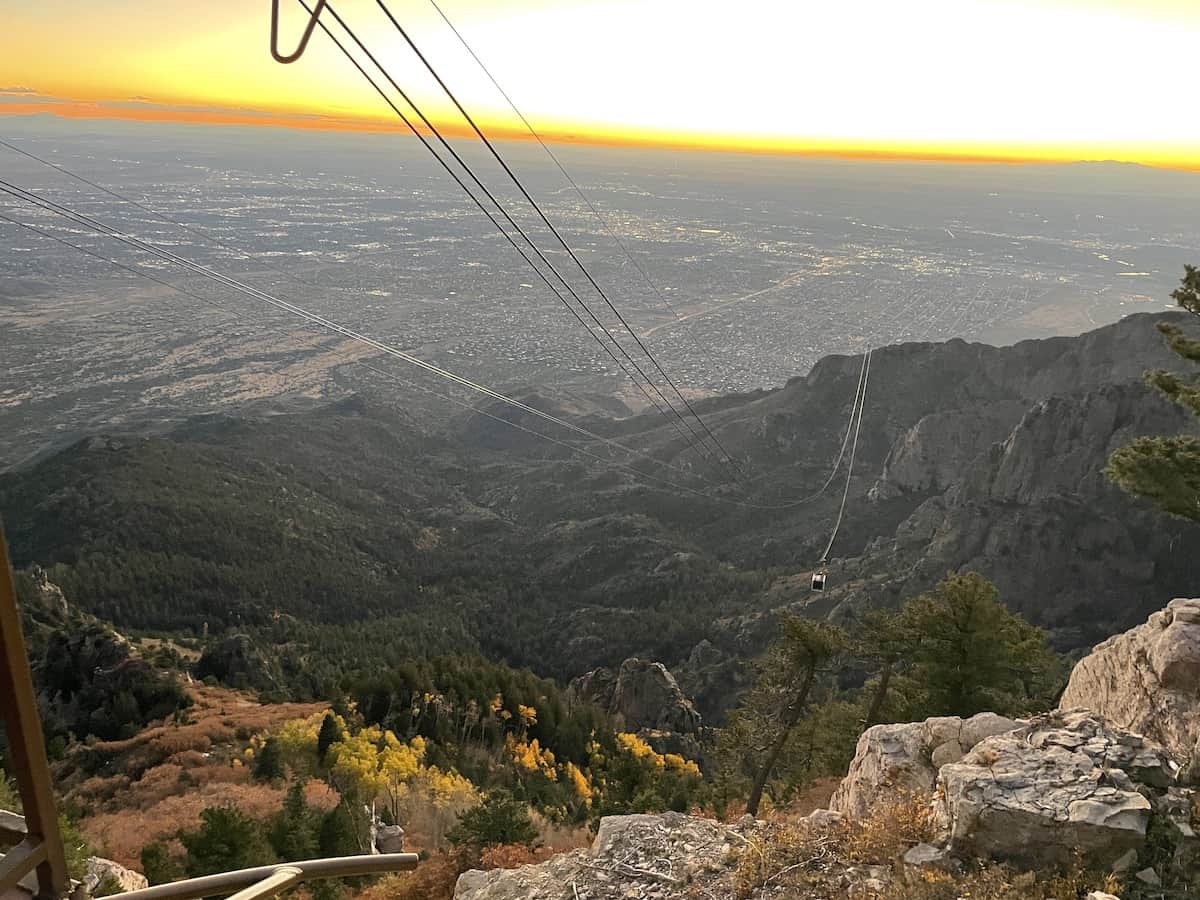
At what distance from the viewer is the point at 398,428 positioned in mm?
174500

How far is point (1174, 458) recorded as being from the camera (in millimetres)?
13203

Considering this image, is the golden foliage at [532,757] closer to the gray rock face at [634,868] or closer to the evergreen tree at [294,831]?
the evergreen tree at [294,831]

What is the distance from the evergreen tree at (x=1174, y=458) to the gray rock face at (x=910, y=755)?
200 inches

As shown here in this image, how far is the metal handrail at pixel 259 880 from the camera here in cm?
329

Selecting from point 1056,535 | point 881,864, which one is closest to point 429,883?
point 881,864

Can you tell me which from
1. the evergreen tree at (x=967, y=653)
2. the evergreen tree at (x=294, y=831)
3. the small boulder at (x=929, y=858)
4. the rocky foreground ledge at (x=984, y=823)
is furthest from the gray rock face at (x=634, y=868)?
the evergreen tree at (x=967, y=653)

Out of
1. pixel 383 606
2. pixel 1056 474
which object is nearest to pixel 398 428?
pixel 383 606

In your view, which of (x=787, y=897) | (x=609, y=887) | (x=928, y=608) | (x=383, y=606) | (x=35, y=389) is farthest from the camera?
(x=35, y=389)

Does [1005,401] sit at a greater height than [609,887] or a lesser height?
lesser

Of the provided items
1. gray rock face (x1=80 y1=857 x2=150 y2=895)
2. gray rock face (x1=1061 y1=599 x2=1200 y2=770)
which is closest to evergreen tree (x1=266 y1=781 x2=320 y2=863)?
gray rock face (x1=80 y1=857 x2=150 y2=895)

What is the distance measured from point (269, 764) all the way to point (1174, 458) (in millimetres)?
25957

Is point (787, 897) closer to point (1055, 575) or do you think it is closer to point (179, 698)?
point (179, 698)

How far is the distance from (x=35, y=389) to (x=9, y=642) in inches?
9507

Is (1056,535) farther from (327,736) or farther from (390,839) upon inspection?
(390,839)
